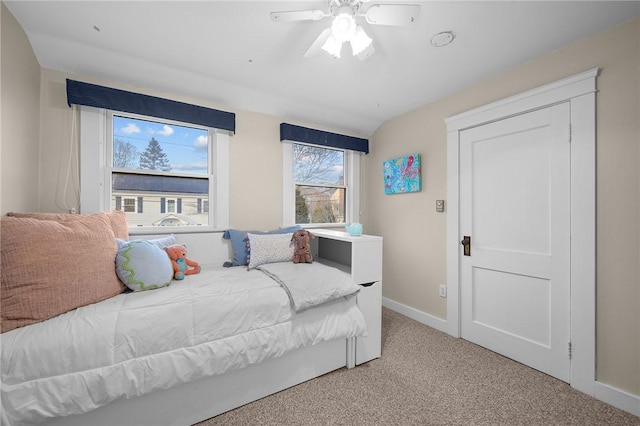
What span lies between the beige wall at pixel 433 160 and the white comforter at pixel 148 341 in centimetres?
88

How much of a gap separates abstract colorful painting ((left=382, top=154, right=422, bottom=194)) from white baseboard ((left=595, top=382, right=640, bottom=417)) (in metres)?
1.90

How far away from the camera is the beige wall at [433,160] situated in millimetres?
1503

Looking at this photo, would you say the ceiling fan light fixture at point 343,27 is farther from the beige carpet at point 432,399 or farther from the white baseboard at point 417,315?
the white baseboard at point 417,315

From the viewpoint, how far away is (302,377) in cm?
173

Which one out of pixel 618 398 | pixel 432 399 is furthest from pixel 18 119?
pixel 618 398

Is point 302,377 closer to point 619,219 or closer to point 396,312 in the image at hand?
point 396,312

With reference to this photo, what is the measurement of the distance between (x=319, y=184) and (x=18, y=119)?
2458 mm

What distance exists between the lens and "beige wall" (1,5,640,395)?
4.93 feet

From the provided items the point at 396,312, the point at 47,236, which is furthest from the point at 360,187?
the point at 47,236

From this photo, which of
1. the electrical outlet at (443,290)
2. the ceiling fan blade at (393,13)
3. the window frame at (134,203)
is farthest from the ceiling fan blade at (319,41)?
the electrical outlet at (443,290)

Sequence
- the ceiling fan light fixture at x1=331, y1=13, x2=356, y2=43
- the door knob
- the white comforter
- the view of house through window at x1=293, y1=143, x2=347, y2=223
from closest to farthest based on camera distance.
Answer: the white comforter, the ceiling fan light fixture at x1=331, y1=13, x2=356, y2=43, the door knob, the view of house through window at x1=293, y1=143, x2=347, y2=223

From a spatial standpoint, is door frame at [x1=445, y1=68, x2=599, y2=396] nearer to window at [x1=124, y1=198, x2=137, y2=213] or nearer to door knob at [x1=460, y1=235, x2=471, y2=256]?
door knob at [x1=460, y1=235, x2=471, y2=256]

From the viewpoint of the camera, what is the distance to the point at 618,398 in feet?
5.03

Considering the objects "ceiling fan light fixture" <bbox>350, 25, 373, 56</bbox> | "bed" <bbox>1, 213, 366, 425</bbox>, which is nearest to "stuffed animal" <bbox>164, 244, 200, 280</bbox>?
"bed" <bbox>1, 213, 366, 425</bbox>
